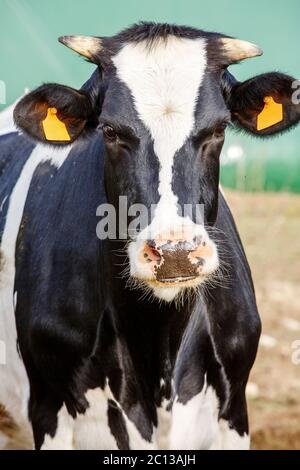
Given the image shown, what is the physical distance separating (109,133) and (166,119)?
0.93ft

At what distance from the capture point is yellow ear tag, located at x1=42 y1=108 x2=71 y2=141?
432 centimetres

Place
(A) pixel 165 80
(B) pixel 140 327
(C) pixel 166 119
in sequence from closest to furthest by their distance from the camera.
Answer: (C) pixel 166 119
(A) pixel 165 80
(B) pixel 140 327

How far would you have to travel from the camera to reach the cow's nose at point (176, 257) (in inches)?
141

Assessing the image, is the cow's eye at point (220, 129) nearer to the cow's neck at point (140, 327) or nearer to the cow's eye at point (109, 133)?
the cow's eye at point (109, 133)

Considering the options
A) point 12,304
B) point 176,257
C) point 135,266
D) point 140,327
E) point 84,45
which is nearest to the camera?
point 176,257

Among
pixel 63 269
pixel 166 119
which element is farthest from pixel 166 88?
pixel 63 269

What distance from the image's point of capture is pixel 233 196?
1400 centimetres

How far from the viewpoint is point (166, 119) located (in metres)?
3.94

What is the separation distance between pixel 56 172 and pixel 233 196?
9202mm

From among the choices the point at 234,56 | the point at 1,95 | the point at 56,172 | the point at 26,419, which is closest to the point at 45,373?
the point at 26,419

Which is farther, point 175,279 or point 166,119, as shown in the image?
point 166,119

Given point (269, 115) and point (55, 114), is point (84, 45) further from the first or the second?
point (269, 115)

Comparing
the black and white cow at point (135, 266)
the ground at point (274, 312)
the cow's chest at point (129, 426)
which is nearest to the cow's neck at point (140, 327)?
the black and white cow at point (135, 266)

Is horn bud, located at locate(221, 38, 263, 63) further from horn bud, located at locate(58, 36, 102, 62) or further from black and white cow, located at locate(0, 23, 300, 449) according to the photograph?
horn bud, located at locate(58, 36, 102, 62)
